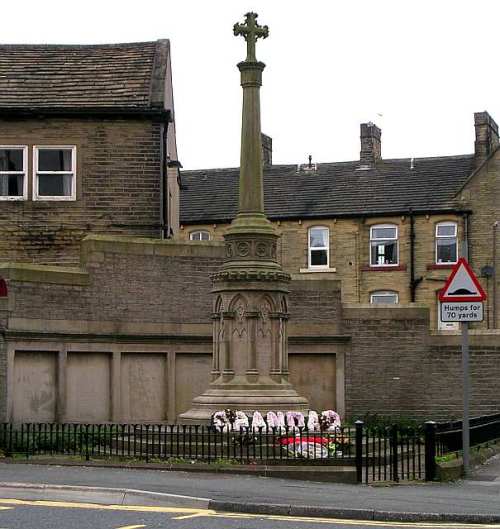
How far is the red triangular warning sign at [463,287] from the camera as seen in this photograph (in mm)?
18281

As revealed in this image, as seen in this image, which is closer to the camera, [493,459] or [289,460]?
[289,460]

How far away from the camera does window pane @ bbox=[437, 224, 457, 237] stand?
46625mm

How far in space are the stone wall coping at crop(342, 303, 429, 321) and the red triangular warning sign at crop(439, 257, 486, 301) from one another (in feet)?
32.3

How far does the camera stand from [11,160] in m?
27.8

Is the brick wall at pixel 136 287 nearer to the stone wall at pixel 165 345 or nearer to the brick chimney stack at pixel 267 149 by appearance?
the stone wall at pixel 165 345

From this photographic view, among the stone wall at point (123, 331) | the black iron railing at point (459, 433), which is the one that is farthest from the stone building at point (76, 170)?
the black iron railing at point (459, 433)

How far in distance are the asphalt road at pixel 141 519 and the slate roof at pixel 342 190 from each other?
34.2 m

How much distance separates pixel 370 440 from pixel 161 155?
1029cm

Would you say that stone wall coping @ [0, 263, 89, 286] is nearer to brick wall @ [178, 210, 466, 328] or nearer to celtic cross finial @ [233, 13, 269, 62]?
celtic cross finial @ [233, 13, 269, 62]

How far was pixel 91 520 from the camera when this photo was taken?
42.5ft

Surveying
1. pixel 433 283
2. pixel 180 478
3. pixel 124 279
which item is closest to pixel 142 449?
pixel 180 478

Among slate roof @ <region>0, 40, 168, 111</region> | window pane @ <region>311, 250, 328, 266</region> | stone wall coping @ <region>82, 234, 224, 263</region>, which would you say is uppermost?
slate roof @ <region>0, 40, 168, 111</region>

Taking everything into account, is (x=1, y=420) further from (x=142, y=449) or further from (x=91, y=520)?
(x=91, y=520)

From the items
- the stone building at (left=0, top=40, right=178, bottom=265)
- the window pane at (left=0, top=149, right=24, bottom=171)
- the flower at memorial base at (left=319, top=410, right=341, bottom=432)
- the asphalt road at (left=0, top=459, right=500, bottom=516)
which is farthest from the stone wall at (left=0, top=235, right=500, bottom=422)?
the flower at memorial base at (left=319, top=410, right=341, bottom=432)
